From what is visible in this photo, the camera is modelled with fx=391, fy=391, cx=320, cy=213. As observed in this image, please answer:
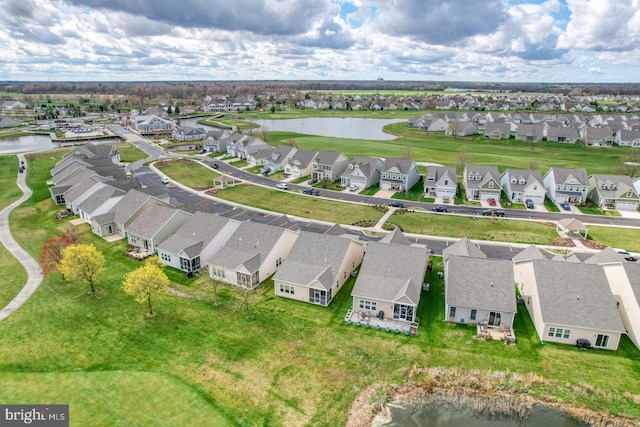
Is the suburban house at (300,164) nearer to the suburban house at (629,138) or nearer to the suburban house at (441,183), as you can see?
the suburban house at (441,183)

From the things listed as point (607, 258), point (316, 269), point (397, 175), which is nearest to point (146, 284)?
point (316, 269)

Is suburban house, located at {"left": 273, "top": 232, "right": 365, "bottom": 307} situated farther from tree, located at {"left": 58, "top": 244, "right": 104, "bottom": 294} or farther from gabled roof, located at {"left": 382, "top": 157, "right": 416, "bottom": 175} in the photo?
gabled roof, located at {"left": 382, "top": 157, "right": 416, "bottom": 175}

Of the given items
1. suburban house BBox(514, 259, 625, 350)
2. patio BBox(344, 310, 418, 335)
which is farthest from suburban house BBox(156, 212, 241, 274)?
suburban house BBox(514, 259, 625, 350)

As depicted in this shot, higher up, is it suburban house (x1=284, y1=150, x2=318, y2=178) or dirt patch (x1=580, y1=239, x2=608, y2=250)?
suburban house (x1=284, y1=150, x2=318, y2=178)

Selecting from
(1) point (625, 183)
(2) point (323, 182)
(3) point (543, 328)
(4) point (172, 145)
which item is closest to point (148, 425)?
(3) point (543, 328)

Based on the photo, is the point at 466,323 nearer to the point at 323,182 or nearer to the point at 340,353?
the point at 340,353
